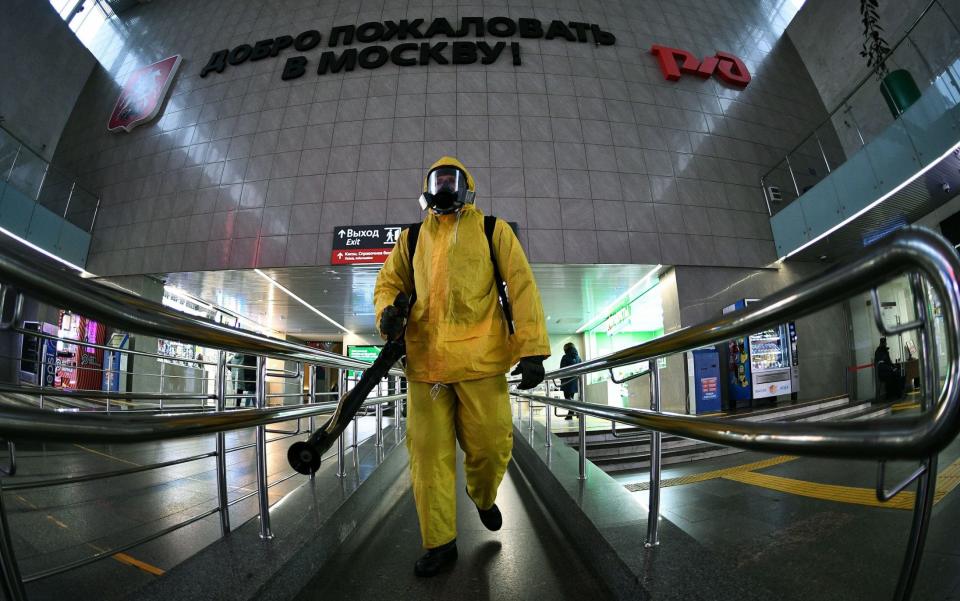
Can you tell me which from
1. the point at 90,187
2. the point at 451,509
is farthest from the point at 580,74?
the point at 90,187

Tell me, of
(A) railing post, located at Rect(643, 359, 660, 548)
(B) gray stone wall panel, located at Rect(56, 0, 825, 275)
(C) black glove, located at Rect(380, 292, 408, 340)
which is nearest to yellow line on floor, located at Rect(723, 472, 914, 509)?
(A) railing post, located at Rect(643, 359, 660, 548)

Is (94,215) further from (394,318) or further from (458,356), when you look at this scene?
(458,356)

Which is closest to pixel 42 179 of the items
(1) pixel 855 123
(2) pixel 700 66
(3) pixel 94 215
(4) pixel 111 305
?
(3) pixel 94 215

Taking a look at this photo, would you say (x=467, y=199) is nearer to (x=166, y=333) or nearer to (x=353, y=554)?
(x=166, y=333)

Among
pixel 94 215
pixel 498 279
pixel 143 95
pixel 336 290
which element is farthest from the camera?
pixel 143 95

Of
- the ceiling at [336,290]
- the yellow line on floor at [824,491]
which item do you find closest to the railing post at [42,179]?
the ceiling at [336,290]

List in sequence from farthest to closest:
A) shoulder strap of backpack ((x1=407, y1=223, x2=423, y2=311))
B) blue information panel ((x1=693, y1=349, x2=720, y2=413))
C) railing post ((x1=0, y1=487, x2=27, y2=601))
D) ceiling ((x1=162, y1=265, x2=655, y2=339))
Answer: ceiling ((x1=162, y1=265, x2=655, y2=339)) → blue information panel ((x1=693, y1=349, x2=720, y2=413)) → shoulder strap of backpack ((x1=407, y1=223, x2=423, y2=311)) → railing post ((x1=0, y1=487, x2=27, y2=601))

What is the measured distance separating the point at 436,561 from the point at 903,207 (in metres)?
9.75

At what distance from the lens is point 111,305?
80 cm

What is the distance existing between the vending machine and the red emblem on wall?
1474 centimetres

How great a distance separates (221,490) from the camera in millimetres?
1591

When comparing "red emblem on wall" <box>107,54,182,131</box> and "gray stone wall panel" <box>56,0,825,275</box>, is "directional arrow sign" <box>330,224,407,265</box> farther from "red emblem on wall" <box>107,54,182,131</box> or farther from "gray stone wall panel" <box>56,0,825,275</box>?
"red emblem on wall" <box>107,54,182,131</box>

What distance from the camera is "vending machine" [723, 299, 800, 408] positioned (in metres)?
7.80

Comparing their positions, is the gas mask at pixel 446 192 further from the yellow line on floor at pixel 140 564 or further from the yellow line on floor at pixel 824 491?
the yellow line on floor at pixel 824 491
